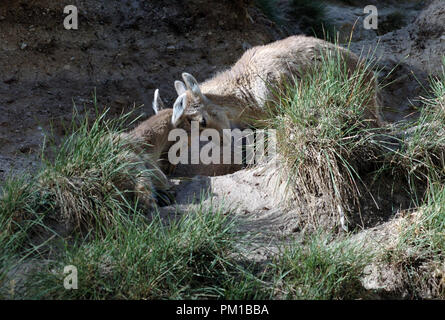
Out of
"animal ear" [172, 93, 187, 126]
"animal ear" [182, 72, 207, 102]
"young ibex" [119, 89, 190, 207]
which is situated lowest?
"young ibex" [119, 89, 190, 207]

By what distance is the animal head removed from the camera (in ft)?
22.5

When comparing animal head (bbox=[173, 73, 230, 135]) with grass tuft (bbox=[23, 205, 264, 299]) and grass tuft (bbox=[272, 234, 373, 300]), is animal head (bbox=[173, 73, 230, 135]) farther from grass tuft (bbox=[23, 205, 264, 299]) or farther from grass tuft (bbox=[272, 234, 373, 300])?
grass tuft (bbox=[272, 234, 373, 300])

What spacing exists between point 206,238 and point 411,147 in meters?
2.14

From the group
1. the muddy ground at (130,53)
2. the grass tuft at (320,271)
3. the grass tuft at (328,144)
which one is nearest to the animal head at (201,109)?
the muddy ground at (130,53)

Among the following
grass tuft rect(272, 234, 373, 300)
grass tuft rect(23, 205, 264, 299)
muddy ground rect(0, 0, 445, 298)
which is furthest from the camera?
muddy ground rect(0, 0, 445, 298)

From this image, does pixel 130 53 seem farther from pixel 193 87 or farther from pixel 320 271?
pixel 320 271

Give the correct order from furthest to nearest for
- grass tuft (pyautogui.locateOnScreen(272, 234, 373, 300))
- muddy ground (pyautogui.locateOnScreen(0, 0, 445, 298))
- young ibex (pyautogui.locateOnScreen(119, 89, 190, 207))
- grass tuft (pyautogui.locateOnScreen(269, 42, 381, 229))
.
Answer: muddy ground (pyautogui.locateOnScreen(0, 0, 445, 298))
young ibex (pyautogui.locateOnScreen(119, 89, 190, 207))
grass tuft (pyautogui.locateOnScreen(269, 42, 381, 229))
grass tuft (pyautogui.locateOnScreen(272, 234, 373, 300))

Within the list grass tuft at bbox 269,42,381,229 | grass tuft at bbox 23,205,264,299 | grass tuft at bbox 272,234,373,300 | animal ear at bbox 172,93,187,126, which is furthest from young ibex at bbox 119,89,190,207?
grass tuft at bbox 272,234,373,300

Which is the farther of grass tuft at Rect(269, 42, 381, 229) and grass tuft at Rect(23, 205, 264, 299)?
grass tuft at Rect(269, 42, 381, 229)

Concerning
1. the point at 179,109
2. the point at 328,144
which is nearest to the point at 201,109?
the point at 179,109

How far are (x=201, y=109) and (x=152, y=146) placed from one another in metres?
0.98

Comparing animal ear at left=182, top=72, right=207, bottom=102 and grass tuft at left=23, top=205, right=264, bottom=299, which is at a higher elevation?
animal ear at left=182, top=72, right=207, bottom=102

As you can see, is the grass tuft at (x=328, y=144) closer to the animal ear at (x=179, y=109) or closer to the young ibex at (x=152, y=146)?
the young ibex at (x=152, y=146)

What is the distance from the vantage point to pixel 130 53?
29.6ft
